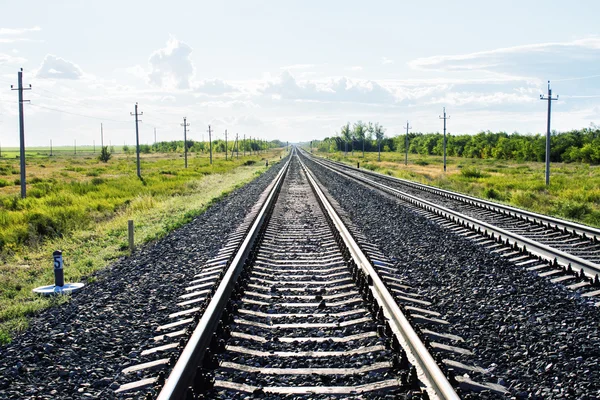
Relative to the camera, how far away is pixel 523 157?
8425cm

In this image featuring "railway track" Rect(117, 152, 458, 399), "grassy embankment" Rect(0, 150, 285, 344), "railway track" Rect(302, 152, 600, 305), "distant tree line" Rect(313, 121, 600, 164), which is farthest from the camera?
"distant tree line" Rect(313, 121, 600, 164)

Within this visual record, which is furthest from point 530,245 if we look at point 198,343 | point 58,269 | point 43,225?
point 43,225

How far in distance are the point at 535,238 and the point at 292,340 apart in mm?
7353

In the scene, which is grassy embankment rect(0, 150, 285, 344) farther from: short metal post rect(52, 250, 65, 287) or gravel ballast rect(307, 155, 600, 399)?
gravel ballast rect(307, 155, 600, 399)

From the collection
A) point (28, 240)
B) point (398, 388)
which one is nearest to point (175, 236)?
point (28, 240)

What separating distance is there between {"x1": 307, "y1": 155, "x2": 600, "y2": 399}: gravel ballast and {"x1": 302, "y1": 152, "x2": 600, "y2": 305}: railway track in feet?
1.09

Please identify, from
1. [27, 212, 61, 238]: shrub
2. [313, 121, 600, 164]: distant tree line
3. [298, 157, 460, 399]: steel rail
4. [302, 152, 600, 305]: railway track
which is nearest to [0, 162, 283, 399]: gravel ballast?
[298, 157, 460, 399]: steel rail

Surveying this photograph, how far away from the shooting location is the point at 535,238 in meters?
10.5

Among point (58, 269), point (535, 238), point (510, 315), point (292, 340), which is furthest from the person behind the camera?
point (535, 238)

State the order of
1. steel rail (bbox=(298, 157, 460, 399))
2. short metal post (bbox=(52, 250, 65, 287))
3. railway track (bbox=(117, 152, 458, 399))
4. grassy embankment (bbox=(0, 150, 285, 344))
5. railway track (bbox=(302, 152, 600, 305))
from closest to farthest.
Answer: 1. steel rail (bbox=(298, 157, 460, 399))
2. railway track (bbox=(117, 152, 458, 399))
3. railway track (bbox=(302, 152, 600, 305))
4. short metal post (bbox=(52, 250, 65, 287))
5. grassy embankment (bbox=(0, 150, 285, 344))

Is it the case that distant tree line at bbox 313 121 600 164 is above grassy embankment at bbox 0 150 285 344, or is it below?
above

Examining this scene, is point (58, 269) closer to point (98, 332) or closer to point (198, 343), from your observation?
point (98, 332)

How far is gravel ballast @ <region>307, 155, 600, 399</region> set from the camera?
4.21 meters

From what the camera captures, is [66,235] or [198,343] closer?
[198,343]
